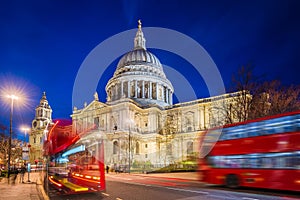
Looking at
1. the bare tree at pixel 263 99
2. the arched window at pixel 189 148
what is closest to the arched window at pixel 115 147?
the arched window at pixel 189 148

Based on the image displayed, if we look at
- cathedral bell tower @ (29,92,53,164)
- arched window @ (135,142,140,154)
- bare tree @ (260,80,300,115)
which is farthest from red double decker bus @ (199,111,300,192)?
cathedral bell tower @ (29,92,53,164)

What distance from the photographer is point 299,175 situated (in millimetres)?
11984

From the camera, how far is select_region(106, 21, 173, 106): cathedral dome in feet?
286

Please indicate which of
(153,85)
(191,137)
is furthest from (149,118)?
(153,85)

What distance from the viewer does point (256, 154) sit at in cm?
1383

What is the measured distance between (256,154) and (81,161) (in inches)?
329

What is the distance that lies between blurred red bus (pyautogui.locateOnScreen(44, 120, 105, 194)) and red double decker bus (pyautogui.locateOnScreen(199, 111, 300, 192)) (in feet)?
22.5

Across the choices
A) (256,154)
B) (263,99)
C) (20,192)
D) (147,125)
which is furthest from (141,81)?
(256,154)

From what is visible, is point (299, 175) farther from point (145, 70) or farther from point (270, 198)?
point (145, 70)

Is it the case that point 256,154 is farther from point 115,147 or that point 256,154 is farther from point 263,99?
point 115,147

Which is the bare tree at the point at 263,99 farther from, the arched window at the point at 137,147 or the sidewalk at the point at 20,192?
the arched window at the point at 137,147

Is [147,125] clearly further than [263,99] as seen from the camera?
Yes

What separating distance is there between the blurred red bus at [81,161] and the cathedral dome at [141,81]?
68.6 metres

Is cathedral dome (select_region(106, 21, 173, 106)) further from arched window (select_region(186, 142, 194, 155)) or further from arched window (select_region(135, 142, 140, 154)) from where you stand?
arched window (select_region(186, 142, 194, 155))
